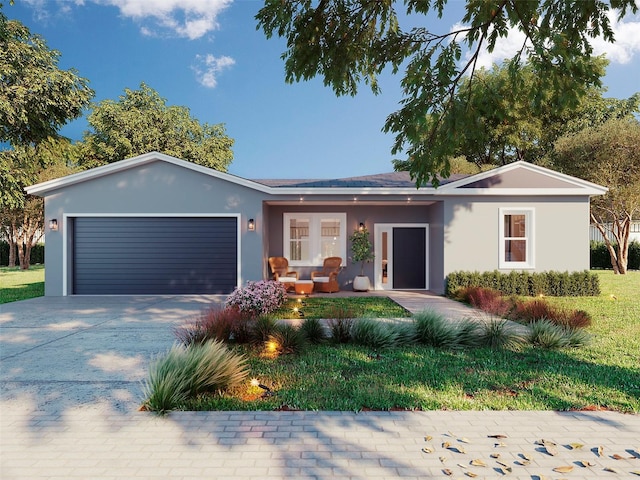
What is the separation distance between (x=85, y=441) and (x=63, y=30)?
3196 cm

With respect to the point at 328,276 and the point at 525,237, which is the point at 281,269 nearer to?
the point at 328,276

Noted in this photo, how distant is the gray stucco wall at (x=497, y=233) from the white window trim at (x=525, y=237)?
9 cm

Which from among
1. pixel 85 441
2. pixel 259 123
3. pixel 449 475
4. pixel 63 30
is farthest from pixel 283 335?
pixel 63 30

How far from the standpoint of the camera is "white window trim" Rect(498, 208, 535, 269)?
36.9 ft

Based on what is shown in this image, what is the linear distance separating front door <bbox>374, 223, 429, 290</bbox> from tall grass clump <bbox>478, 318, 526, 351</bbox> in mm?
7028

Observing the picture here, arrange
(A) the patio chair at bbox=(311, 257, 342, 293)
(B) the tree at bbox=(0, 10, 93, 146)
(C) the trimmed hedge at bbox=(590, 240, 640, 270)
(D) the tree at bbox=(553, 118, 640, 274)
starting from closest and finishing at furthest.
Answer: (A) the patio chair at bbox=(311, 257, 342, 293), (B) the tree at bbox=(0, 10, 93, 146), (D) the tree at bbox=(553, 118, 640, 274), (C) the trimmed hedge at bbox=(590, 240, 640, 270)

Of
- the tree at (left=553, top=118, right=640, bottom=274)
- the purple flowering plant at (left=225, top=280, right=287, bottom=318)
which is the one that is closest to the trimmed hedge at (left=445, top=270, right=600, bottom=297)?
the purple flowering plant at (left=225, top=280, right=287, bottom=318)

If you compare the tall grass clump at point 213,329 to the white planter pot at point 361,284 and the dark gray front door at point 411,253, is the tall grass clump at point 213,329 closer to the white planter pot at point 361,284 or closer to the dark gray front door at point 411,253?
the white planter pot at point 361,284

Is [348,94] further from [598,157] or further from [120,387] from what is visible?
[598,157]

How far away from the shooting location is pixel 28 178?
1631cm

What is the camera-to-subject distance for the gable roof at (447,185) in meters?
10.8

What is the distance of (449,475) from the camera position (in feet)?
7.97

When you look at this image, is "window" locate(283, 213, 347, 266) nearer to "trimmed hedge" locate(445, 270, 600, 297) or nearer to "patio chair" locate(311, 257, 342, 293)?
"patio chair" locate(311, 257, 342, 293)

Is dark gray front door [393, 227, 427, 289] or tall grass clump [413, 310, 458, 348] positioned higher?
dark gray front door [393, 227, 427, 289]
